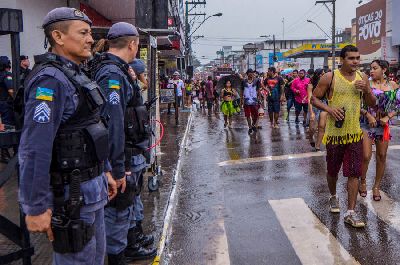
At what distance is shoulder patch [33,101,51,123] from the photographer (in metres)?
Answer: 2.42

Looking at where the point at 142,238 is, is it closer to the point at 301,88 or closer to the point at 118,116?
the point at 118,116

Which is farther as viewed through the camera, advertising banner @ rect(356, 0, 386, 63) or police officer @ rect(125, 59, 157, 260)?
advertising banner @ rect(356, 0, 386, 63)

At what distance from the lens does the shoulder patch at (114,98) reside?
11.6 feet

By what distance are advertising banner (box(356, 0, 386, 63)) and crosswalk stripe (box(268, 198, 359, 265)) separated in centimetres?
2965

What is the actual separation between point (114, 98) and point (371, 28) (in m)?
36.3

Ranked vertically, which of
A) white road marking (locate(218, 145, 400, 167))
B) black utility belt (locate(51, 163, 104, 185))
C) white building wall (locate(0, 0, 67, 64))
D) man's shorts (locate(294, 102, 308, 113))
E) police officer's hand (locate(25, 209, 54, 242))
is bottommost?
white road marking (locate(218, 145, 400, 167))

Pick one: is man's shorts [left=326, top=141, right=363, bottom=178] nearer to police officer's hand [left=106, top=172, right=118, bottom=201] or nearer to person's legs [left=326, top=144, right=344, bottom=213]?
person's legs [left=326, top=144, right=344, bottom=213]

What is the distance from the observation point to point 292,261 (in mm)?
4395

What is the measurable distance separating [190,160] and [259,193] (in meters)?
3.15

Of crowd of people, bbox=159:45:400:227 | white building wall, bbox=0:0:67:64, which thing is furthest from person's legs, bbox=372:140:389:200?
white building wall, bbox=0:0:67:64

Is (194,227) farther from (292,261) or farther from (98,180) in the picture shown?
(98,180)

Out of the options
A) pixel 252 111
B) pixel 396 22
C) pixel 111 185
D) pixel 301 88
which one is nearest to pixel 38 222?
pixel 111 185

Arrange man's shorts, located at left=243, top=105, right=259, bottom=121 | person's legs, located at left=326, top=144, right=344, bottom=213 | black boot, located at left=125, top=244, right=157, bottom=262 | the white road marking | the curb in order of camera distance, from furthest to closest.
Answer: man's shorts, located at left=243, top=105, right=259, bottom=121 → the white road marking → person's legs, located at left=326, top=144, right=344, bottom=213 → the curb → black boot, located at left=125, top=244, right=157, bottom=262

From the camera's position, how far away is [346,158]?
543 cm
